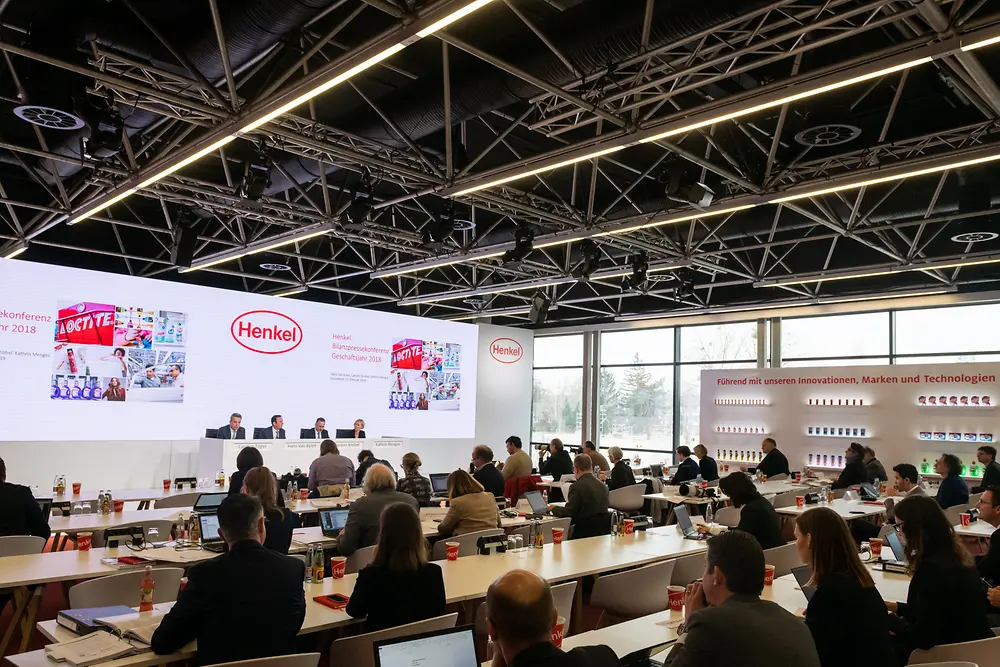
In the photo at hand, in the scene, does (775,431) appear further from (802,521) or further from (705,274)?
(802,521)

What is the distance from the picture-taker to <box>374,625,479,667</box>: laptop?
231 centimetres

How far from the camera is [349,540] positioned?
5.17m

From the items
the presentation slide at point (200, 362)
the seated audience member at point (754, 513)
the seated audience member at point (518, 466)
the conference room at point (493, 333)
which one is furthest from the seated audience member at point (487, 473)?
the presentation slide at point (200, 362)

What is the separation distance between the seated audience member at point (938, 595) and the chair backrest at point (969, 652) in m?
0.09

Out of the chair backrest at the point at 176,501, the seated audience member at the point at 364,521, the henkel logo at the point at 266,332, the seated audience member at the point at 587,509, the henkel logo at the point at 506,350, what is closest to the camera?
the seated audience member at the point at 364,521

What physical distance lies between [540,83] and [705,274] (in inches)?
391

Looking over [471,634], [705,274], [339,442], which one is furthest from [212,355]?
[471,634]

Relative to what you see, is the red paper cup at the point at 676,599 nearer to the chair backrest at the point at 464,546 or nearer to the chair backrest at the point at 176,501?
the chair backrest at the point at 464,546

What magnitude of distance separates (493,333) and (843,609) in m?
16.2

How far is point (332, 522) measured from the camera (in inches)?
238

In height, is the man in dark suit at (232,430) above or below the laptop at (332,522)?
above

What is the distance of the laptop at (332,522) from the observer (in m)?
5.98

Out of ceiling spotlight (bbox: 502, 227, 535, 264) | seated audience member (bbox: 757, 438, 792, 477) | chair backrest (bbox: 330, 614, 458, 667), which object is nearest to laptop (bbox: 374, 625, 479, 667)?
chair backrest (bbox: 330, 614, 458, 667)

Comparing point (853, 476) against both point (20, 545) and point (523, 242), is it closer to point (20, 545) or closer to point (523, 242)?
point (523, 242)
